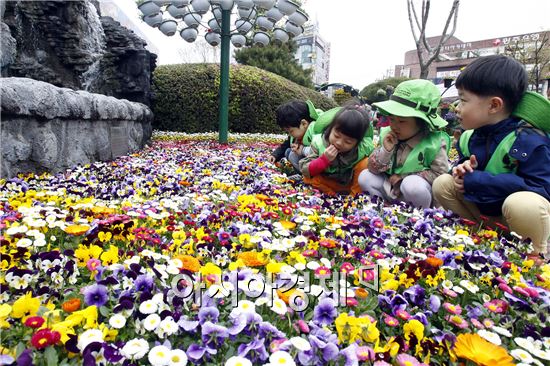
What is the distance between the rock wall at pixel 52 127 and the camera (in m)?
3.16

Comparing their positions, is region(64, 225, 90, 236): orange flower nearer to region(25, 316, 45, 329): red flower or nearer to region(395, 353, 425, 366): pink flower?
region(25, 316, 45, 329): red flower

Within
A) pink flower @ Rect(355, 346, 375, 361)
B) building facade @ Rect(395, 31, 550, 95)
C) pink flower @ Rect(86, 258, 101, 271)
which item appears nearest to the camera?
pink flower @ Rect(355, 346, 375, 361)

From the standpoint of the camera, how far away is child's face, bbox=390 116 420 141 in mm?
2979

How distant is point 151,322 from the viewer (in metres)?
1.05

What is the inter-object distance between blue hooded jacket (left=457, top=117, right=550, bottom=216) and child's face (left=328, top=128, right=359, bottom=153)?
108 cm

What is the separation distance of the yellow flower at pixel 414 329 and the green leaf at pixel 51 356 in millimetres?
949

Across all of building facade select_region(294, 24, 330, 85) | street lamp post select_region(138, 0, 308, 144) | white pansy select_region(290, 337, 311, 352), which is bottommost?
white pansy select_region(290, 337, 311, 352)

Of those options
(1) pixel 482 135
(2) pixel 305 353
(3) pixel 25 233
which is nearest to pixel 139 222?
(3) pixel 25 233

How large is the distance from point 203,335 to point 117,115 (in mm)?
5137

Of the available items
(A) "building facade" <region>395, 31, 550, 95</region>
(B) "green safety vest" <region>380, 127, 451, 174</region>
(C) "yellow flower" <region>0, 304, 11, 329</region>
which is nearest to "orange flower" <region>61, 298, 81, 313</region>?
(C) "yellow flower" <region>0, 304, 11, 329</region>

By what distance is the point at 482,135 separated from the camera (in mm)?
2600

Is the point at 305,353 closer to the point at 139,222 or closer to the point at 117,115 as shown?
the point at 139,222

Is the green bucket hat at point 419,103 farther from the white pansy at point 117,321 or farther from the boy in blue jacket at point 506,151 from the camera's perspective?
the white pansy at point 117,321

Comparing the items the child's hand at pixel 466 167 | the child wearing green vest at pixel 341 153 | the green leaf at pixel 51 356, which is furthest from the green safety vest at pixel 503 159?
the green leaf at pixel 51 356
